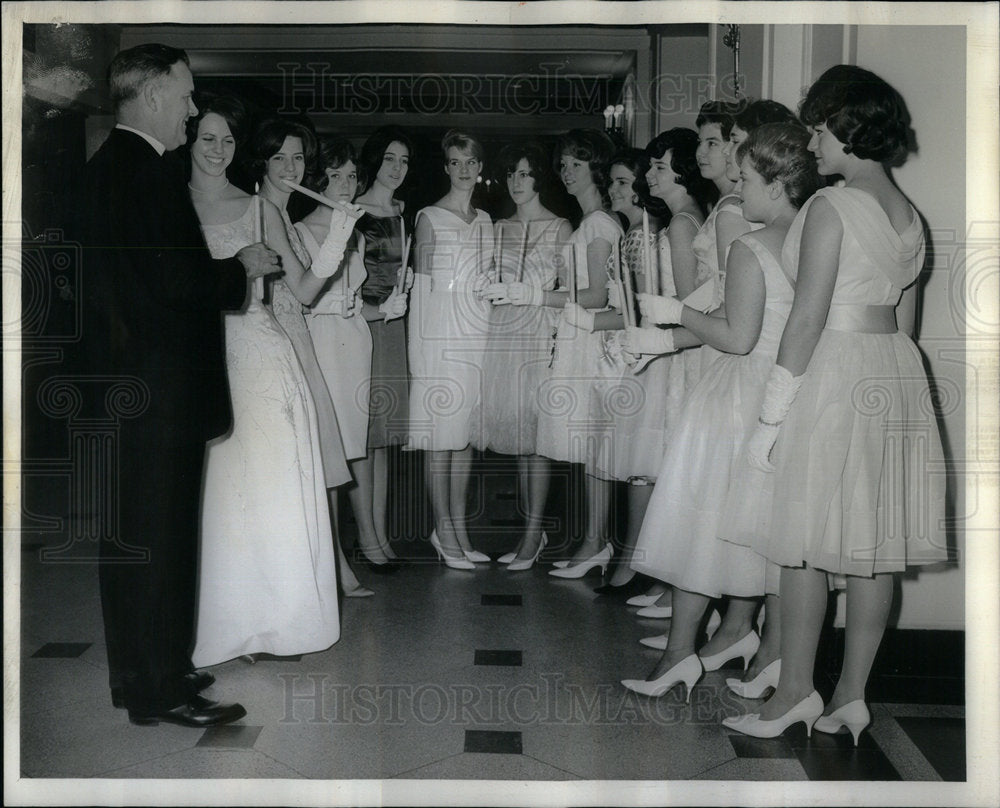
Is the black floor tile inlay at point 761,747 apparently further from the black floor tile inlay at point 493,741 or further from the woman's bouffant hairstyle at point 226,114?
the woman's bouffant hairstyle at point 226,114

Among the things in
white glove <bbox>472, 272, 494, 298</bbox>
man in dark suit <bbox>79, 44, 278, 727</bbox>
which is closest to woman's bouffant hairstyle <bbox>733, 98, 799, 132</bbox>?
white glove <bbox>472, 272, 494, 298</bbox>

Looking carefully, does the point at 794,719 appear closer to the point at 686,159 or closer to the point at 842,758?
the point at 842,758

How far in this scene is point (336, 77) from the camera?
10.1 ft

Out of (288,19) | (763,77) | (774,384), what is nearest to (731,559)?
(774,384)

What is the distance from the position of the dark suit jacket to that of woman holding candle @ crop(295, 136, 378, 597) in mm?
277

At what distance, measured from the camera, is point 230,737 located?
295 centimetres

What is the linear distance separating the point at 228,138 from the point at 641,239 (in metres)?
1.21

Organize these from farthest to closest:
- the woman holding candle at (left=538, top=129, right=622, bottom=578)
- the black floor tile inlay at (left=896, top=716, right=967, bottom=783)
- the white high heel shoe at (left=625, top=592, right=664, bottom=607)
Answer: the white high heel shoe at (left=625, top=592, right=664, bottom=607) → the woman holding candle at (left=538, top=129, right=622, bottom=578) → the black floor tile inlay at (left=896, top=716, right=967, bottom=783)

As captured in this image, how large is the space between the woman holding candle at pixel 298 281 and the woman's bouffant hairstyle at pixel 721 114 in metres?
1.08

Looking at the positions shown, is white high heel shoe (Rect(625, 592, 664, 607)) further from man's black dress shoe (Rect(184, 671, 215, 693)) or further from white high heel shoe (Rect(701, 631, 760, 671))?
man's black dress shoe (Rect(184, 671, 215, 693))

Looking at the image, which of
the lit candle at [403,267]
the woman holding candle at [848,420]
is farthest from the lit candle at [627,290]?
the lit candle at [403,267]

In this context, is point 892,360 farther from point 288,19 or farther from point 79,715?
point 79,715

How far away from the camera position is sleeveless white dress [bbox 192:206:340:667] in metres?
3.07

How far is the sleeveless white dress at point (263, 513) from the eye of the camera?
3070 millimetres
